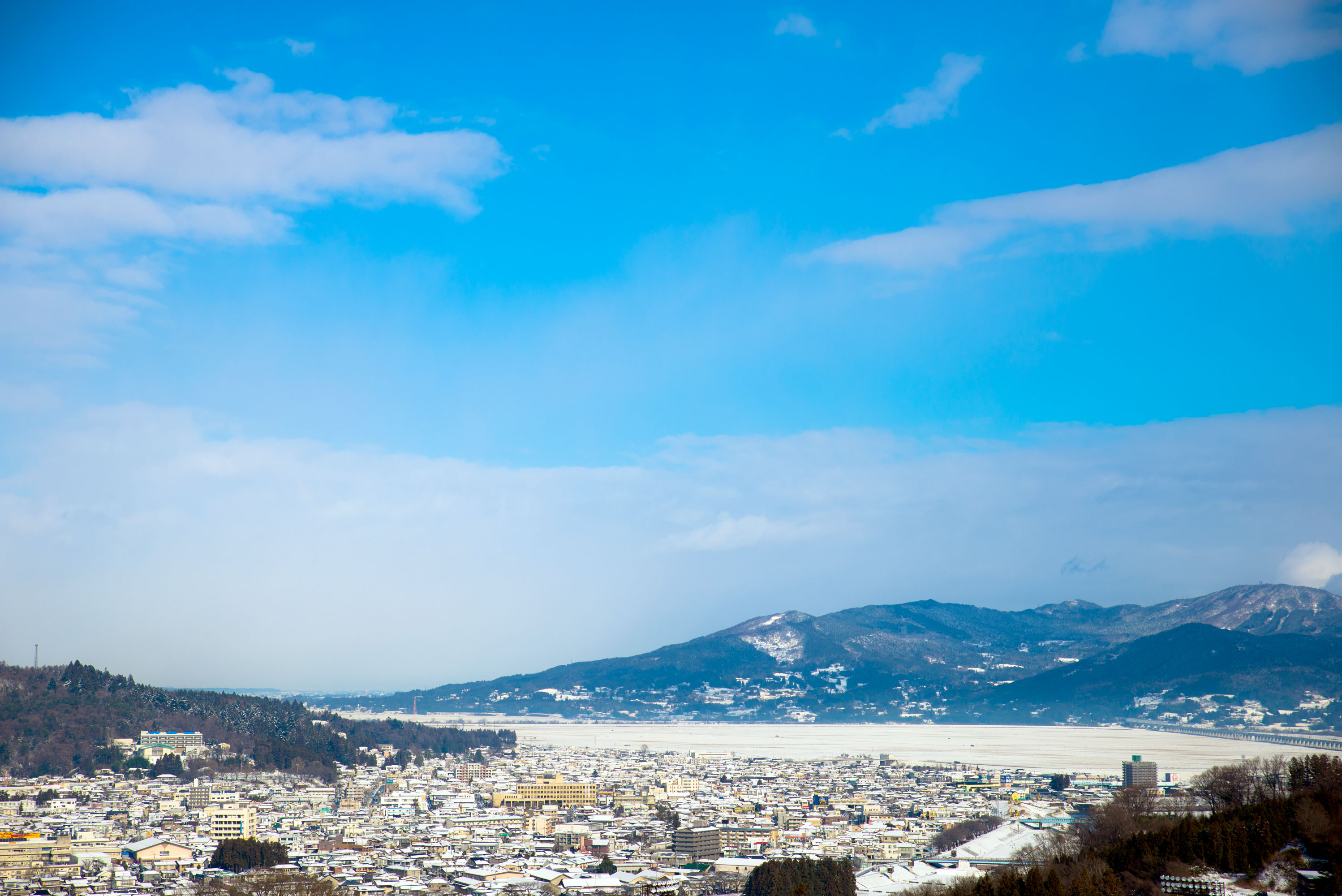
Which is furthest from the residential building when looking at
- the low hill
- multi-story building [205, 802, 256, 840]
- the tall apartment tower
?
the low hill

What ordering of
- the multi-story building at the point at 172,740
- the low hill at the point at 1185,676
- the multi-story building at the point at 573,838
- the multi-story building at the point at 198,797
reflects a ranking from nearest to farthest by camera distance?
1. the multi-story building at the point at 573,838
2. the multi-story building at the point at 198,797
3. the multi-story building at the point at 172,740
4. the low hill at the point at 1185,676

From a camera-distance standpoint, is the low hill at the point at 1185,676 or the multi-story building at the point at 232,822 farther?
the low hill at the point at 1185,676

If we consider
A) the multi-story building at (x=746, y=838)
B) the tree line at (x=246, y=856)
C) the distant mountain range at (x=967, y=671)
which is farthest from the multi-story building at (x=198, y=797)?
the distant mountain range at (x=967, y=671)

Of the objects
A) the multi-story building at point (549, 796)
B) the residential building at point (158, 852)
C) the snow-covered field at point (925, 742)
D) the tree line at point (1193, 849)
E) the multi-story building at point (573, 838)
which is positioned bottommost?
the snow-covered field at point (925, 742)

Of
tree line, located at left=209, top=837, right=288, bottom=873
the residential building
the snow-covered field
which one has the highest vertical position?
tree line, located at left=209, top=837, right=288, bottom=873

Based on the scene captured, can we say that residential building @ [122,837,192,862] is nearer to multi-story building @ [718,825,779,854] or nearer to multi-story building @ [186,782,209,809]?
multi-story building @ [186,782,209,809]

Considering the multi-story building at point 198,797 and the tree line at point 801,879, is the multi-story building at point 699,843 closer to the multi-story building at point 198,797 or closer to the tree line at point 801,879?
the tree line at point 801,879
